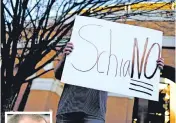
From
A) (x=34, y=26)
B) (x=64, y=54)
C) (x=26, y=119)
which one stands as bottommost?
(x=26, y=119)

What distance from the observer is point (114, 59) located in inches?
39.1

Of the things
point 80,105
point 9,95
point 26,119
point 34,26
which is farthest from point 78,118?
point 34,26

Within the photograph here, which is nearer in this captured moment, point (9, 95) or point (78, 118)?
point (78, 118)

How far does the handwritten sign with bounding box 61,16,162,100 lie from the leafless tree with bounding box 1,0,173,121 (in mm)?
920

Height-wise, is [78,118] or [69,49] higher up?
[69,49]

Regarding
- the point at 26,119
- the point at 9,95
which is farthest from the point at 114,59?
the point at 9,95

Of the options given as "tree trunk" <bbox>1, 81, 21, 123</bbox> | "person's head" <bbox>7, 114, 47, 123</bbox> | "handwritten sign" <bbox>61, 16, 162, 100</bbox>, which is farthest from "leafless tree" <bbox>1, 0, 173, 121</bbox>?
"person's head" <bbox>7, 114, 47, 123</bbox>

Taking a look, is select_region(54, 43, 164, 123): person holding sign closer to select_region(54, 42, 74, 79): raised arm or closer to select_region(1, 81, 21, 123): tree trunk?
select_region(54, 42, 74, 79): raised arm

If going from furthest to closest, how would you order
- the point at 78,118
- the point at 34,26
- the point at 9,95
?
1. the point at 34,26
2. the point at 9,95
3. the point at 78,118

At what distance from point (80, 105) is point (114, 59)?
0.19 metres

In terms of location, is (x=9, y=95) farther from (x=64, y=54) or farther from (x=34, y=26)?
(x=64, y=54)

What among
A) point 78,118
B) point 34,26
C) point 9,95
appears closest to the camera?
point 78,118

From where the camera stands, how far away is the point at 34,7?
79.2 inches

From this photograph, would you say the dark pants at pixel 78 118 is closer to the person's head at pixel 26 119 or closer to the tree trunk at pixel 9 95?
the person's head at pixel 26 119
